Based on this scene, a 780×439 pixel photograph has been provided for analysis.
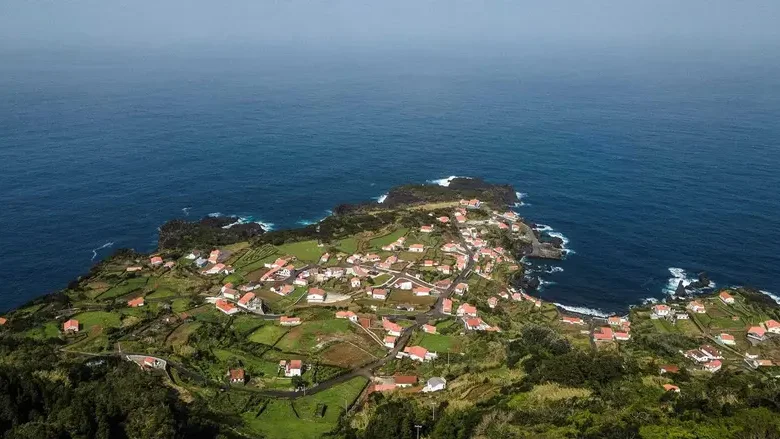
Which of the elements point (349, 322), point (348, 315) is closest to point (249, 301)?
point (348, 315)

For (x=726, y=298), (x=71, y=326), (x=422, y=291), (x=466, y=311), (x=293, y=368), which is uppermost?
(x=726, y=298)

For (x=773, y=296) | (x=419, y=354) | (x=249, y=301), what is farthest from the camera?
(x=773, y=296)

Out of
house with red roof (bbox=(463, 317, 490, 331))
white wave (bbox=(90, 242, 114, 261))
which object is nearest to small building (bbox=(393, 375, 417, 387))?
house with red roof (bbox=(463, 317, 490, 331))

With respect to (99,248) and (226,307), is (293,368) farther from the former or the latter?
(99,248)

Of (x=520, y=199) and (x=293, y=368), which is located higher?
(x=520, y=199)

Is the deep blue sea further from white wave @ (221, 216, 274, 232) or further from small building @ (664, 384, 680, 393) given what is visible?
small building @ (664, 384, 680, 393)

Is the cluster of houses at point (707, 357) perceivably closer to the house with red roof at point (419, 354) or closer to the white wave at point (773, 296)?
the white wave at point (773, 296)

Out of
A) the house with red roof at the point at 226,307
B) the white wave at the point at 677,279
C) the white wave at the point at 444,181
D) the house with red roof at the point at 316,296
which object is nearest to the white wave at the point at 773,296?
the white wave at the point at 677,279
